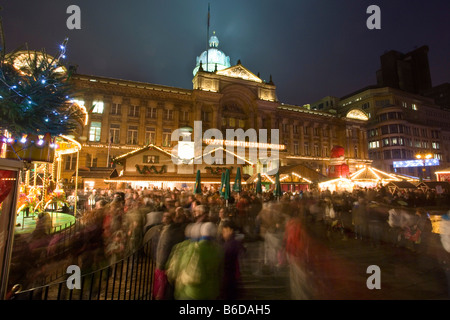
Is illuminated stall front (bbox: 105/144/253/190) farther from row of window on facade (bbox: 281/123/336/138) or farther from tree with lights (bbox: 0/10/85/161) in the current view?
row of window on facade (bbox: 281/123/336/138)

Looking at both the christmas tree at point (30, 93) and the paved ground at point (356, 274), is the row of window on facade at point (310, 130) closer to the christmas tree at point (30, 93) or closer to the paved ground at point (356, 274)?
the paved ground at point (356, 274)

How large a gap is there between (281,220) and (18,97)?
25.9 feet

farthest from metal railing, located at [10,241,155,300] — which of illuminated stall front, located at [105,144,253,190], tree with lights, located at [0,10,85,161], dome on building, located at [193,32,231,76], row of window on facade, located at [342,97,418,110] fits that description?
row of window on facade, located at [342,97,418,110]

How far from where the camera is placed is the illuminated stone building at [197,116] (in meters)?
31.9

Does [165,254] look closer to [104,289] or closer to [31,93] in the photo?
[104,289]

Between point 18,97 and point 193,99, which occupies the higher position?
point 193,99

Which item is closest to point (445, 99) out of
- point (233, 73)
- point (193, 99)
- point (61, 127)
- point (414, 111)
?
point (414, 111)

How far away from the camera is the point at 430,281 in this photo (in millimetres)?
5273

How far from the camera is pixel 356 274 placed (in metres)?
5.71

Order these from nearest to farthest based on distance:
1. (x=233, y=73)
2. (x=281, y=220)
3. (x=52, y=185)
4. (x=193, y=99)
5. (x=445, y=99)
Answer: (x=281, y=220), (x=52, y=185), (x=193, y=99), (x=233, y=73), (x=445, y=99)

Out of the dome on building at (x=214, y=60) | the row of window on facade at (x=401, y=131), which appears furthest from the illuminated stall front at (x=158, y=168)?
the row of window on facade at (x=401, y=131)

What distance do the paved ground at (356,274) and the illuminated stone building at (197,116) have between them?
1886 centimetres

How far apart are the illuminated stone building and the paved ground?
61.9ft
